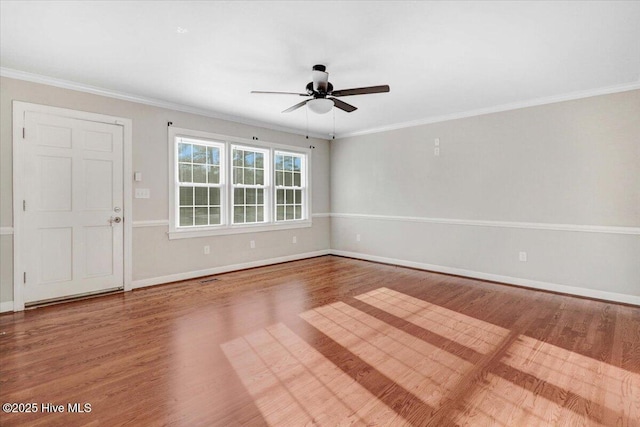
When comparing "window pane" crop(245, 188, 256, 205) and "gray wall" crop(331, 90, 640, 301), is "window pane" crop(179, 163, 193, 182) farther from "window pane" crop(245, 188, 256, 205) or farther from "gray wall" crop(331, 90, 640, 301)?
"gray wall" crop(331, 90, 640, 301)

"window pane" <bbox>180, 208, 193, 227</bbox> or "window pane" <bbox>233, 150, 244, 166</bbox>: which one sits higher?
"window pane" <bbox>233, 150, 244, 166</bbox>

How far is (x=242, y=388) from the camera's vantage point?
6.84ft

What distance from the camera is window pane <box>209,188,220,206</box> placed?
204 inches

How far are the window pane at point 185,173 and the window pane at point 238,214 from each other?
2.97 ft

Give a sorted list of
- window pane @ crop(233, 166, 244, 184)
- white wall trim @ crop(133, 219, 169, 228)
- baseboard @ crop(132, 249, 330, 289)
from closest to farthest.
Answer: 1. white wall trim @ crop(133, 219, 169, 228)
2. baseboard @ crop(132, 249, 330, 289)
3. window pane @ crop(233, 166, 244, 184)

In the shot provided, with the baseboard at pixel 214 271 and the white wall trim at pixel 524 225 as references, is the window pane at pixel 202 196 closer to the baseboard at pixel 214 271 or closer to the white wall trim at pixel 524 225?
the baseboard at pixel 214 271

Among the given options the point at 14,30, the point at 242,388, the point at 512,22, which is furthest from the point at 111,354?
the point at 512,22

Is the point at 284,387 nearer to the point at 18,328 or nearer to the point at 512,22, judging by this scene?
the point at 18,328

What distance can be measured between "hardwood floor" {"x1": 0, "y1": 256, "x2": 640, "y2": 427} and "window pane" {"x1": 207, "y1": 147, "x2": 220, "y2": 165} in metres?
2.16

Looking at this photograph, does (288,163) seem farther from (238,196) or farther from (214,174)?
(214,174)

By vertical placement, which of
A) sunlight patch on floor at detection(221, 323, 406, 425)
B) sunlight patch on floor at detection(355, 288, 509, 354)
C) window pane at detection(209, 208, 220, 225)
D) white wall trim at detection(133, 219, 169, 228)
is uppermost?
window pane at detection(209, 208, 220, 225)

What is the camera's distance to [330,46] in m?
2.88

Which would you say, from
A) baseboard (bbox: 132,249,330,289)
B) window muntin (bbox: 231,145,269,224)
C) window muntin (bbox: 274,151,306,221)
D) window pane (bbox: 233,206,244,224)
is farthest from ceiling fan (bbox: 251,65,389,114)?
baseboard (bbox: 132,249,330,289)

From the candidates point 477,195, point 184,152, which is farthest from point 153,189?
point 477,195
